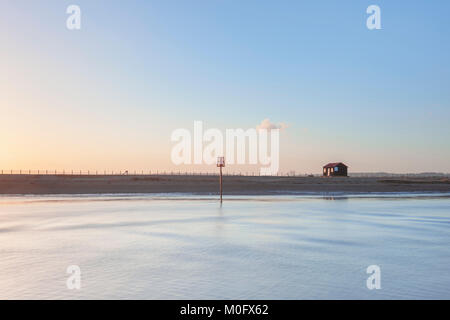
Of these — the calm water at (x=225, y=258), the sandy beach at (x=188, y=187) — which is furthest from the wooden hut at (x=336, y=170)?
the calm water at (x=225, y=258)

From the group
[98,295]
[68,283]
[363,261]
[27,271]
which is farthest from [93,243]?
[363,261]

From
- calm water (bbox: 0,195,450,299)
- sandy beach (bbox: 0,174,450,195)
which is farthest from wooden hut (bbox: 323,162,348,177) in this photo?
calm water (bbox: 0,195,450,299)

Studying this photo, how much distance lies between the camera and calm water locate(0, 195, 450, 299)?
7680mm

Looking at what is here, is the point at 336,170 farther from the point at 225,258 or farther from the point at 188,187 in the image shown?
the point at 225,258

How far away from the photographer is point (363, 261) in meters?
10.3

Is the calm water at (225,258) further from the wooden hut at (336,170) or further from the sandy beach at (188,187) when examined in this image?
the wooden hut at (336,170)

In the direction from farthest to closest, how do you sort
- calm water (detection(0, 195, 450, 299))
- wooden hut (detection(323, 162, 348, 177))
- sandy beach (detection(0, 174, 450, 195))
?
wooden hut (detection(323, 162, 348, 177)) → sandy beach (detection(0, 174, 450, 195)) → calm water (detection(0, 195, 450, 299))

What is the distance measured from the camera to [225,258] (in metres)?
10.7

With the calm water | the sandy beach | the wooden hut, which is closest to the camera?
the calm water

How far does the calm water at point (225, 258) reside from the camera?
768cm

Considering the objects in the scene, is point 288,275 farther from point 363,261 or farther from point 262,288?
point 363,261

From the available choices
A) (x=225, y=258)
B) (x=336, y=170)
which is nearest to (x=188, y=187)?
(x=225, y=258)

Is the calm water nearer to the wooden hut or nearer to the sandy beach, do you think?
the sandy beach

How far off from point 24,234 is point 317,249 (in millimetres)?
10142
